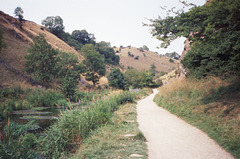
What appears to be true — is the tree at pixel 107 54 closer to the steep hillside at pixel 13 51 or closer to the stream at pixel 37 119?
the steep hillside at pixel 13 51

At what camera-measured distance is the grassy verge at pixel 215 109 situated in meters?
4.67

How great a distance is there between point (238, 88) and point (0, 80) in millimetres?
33548

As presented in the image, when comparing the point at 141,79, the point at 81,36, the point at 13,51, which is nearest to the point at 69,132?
the point at 141,79

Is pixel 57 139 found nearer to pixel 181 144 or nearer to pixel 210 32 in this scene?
pixel 181 144

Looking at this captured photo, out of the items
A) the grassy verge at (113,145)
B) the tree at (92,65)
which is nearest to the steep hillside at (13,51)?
the tree at (92,65)

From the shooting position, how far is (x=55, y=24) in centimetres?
7431

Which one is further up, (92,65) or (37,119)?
(92,65)

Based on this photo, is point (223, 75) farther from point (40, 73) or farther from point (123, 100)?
point (40, 73)

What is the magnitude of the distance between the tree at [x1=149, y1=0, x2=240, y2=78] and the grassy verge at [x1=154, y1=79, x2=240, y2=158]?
1058 millimetres

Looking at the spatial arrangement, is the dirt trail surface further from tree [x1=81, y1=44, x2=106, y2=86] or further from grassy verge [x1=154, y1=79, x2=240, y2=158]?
tree [x1=81, y1=44, x2=106, y2=86]

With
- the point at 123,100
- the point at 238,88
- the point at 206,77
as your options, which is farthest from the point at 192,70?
the point at 123,100

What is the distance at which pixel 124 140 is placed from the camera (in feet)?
16.2

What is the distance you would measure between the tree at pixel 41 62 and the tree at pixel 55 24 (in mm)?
46461

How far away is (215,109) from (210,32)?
12.2 feet
